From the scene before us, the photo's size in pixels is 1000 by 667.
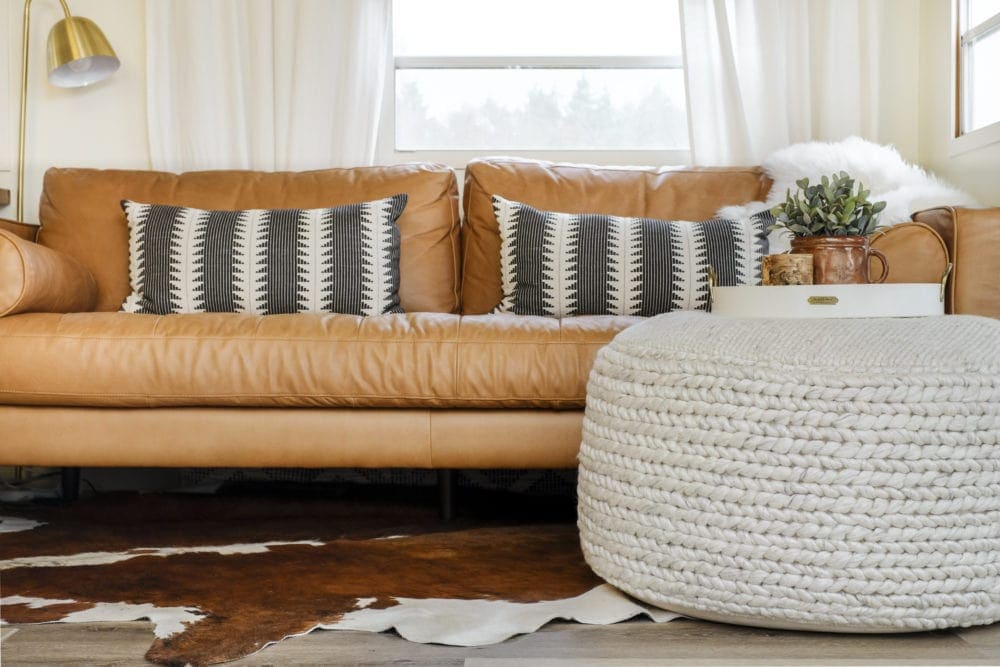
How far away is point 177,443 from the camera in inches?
72.9

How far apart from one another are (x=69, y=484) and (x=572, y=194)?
1576 millimetres

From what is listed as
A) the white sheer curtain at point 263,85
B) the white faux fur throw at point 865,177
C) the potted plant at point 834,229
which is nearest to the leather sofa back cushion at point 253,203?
the white sheer curtain at point 263,85

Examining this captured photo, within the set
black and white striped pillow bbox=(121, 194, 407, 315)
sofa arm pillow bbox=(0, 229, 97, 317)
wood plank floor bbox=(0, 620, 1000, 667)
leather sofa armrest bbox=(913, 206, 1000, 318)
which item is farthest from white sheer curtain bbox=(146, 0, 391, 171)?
wood plank floor bbox=(0, 620, 1000, 667)

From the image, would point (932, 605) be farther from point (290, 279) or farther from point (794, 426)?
point (290, 279)

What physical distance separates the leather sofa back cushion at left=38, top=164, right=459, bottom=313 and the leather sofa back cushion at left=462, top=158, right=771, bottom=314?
0.08 meters

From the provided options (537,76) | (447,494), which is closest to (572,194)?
(537,76)

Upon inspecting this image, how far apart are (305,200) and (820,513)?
5.99 feet

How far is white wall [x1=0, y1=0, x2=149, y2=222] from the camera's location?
2.96 meters

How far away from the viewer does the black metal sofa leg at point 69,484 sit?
229 cm

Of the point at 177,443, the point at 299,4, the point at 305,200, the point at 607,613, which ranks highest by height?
the point at 299,4

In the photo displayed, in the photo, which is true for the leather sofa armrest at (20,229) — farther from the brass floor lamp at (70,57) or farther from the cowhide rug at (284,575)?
the cowhide rug at (284,575)

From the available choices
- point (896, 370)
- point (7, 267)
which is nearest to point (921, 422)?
point (896, 370)

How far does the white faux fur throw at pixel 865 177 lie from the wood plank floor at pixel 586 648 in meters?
1.19

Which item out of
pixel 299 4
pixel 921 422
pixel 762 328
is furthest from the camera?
pixel 299 4
